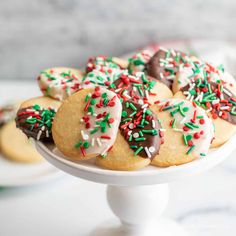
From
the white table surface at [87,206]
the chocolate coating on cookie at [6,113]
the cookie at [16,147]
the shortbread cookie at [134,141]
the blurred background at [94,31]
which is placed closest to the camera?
the shortbread cookie at [134,141]

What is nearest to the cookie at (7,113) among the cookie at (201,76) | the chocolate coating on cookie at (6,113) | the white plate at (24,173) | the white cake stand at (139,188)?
the chocolate coating on cookie at (6,113)

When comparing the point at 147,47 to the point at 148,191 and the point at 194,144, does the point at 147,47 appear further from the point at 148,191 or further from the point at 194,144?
the point at 194,144

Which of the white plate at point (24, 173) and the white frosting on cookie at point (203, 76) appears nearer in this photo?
the white frosting on cookie at point (203, 76)

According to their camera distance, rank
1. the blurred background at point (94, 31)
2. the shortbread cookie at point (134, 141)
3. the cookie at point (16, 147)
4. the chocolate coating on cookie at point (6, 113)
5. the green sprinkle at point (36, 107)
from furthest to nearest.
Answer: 1. the blurred background at point (94, 31)
2. the chocolate coating on cookie at point (6, 113)
3. the cookie at point (16, 147)
4. the green sprinkle at point (36, 107)
5. the shortbread cookie at point (134, 141)

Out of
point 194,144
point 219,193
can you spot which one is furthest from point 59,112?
point 219,193

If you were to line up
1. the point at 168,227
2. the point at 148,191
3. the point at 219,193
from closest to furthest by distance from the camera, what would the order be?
1. the point at 148,191
2. the point at 168,227
3. the point at 219,193

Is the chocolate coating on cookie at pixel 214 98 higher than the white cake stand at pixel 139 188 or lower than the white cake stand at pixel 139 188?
higher

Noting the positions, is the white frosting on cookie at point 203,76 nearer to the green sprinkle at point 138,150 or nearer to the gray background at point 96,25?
the green sprinkle at point 138,150

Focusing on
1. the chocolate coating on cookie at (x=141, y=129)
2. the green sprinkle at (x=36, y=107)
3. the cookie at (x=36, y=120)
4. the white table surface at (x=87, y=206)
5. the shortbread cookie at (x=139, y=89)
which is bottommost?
the white table surface at (x=87, y=206)
